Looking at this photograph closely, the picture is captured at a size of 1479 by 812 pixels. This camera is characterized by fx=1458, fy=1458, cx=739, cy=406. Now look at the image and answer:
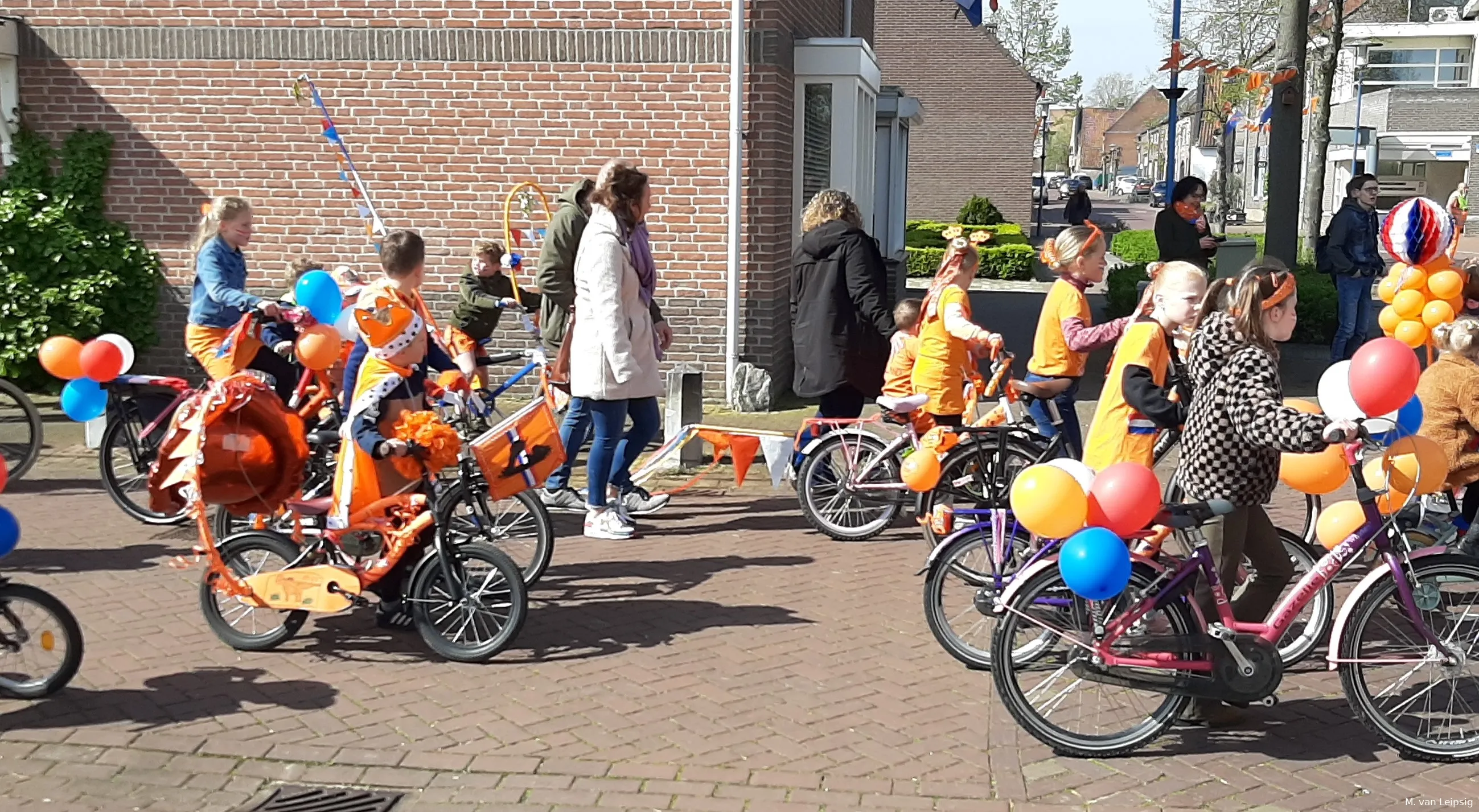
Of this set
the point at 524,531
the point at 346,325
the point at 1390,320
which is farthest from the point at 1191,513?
the point at 346,325

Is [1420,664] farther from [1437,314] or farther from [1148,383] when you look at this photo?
[1437,314]

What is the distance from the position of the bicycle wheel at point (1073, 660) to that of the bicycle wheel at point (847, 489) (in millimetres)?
2972

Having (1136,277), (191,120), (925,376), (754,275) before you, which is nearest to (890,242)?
(1136,277)

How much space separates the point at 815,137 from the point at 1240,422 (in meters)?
8.87

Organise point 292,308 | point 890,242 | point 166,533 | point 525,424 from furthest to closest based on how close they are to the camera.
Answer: point 890,242, point 166,533, point 292,308, point 525,424

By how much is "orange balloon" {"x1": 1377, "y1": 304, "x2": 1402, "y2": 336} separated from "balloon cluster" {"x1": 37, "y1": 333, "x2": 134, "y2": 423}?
6.44 metres

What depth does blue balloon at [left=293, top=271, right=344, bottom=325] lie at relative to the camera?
6.93m

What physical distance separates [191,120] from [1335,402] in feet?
32.6

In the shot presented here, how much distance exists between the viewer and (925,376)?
7.53m

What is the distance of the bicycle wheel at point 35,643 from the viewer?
5156 millimetres

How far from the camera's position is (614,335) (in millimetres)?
7477

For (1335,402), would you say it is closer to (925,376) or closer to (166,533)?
(925,376)

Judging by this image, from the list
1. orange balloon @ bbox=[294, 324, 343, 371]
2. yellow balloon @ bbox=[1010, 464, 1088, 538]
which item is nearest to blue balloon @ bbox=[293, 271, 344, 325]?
orange balloon @ bbox=[294, 324, 343, 371]

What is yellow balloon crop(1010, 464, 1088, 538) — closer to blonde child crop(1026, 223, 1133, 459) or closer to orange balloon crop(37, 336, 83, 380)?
blonde child crop(1026, 223, 1133, 459)
